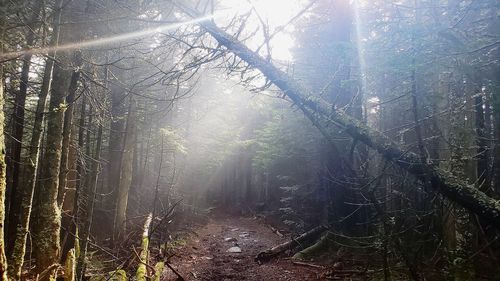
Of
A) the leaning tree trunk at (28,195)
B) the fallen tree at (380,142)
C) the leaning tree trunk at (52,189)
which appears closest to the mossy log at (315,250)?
the leaning tree trunk at (52,189)

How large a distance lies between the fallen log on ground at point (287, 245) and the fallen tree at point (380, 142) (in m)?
8.71

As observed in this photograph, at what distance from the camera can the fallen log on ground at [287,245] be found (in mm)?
12773

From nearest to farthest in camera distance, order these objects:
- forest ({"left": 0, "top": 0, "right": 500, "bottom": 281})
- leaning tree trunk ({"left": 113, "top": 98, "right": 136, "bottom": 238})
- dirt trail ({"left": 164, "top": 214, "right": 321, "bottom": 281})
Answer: forest ({"left": 0, "top": 0, "right": 500, "bottom": 281}) → dirt trail ({"left": 164, "top": 214, "right": 321, "bottom": 281}) → leaning tree trunk ({"left": 113, "top": 98, "right": 136, "bottom": 238})

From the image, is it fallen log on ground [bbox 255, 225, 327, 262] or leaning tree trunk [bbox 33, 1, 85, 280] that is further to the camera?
fallen log on ground [bbox 255, 225, 327, 262]

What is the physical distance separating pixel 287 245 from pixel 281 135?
657 cm

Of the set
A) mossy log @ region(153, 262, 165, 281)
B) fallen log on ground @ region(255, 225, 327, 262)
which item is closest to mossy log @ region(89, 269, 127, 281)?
mossy log @ region(153, 262, 165, 281)

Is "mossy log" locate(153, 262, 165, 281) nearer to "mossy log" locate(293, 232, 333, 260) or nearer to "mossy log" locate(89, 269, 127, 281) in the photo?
"mossy log" locate(89, 269, 127, 281)

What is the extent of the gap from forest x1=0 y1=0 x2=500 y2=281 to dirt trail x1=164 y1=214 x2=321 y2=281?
109 mm

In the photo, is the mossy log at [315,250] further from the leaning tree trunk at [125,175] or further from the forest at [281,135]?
the leaning tree trunk at [125,175]

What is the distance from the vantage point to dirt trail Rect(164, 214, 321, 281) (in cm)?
1048

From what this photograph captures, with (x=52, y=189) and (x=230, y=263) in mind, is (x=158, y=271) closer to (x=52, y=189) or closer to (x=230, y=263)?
(x=52, y=189)

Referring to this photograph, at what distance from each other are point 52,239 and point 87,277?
307 centimetres

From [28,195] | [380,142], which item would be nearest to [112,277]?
[28,195]

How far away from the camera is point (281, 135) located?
18516 millimetres
